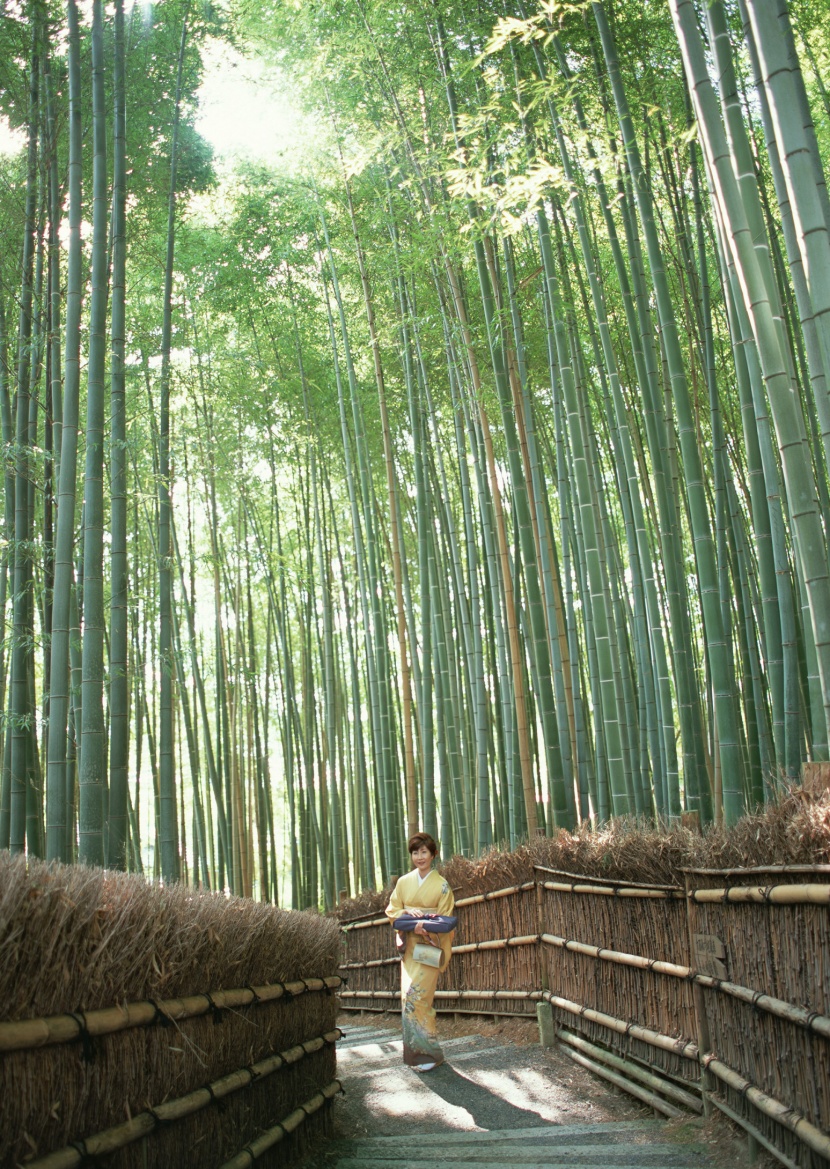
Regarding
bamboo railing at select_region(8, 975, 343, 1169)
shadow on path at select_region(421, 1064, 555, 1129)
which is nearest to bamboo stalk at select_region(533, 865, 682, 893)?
shadow on path at select_region(421, 1064, 555, 1129)

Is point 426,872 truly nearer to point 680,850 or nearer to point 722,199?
point 680,850

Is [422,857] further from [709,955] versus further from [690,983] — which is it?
[709,955]

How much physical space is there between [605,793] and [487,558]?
160 centimetres

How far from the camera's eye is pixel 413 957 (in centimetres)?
363

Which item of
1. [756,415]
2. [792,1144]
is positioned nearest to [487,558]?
[756,415]

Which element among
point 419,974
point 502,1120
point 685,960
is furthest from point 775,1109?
point 419,974

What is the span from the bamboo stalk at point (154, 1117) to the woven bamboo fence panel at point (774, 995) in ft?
3.51

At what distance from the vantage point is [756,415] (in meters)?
3.65

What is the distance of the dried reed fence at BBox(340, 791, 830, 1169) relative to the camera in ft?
5.95

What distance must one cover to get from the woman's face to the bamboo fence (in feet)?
1.38

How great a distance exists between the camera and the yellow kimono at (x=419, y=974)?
3.45m

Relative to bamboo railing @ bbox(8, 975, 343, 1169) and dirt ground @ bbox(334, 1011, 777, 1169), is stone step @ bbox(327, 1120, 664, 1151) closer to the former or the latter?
dirt ground @ bbox(334, 1011, 777, 1169)

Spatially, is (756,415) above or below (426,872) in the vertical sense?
above

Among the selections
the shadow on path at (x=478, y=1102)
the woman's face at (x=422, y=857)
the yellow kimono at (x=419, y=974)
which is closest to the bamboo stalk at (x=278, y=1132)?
the shadow on path at (x=478, y=1102)
